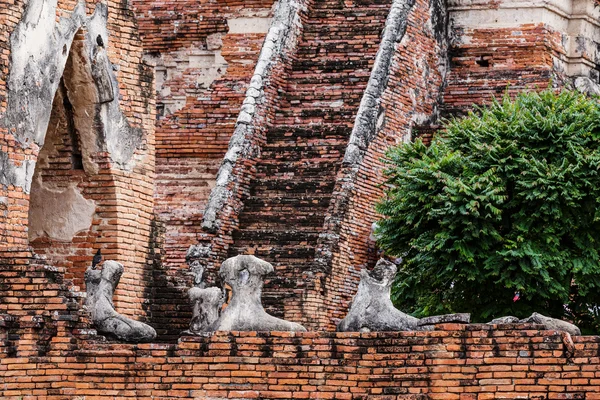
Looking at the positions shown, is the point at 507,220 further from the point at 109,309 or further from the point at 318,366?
the point at 318,366

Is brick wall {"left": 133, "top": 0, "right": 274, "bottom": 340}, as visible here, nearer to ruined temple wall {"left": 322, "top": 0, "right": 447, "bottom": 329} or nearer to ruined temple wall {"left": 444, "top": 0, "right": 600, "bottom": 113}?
ruined temple wall {"left": 322, "top": 0, "right": 447, "bottom": 329}

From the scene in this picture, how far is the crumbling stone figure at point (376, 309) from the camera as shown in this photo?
58.2 feet

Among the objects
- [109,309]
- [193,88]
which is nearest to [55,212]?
[109,309]

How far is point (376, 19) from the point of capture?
2944 cm

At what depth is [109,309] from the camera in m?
19.0

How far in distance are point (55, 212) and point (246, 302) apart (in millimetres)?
3973

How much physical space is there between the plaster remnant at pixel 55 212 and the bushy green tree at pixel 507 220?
499 cm

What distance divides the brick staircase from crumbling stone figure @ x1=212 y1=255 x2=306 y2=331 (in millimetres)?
6868

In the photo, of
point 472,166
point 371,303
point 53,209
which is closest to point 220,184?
point 472,166

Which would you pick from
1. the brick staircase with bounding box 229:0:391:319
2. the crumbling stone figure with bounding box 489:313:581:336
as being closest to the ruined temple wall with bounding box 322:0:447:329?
the brick staircase with bounding box 229:0:391:319

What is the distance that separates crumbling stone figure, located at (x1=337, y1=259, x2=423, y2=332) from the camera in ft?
58.2

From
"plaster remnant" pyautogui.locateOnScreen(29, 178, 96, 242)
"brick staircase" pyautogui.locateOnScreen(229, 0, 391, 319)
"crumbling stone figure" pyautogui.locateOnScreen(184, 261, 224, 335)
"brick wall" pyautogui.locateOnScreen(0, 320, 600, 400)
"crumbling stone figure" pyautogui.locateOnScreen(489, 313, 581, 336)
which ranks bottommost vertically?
"brick wall" pyautogui.locateOnScreen(0, 320, 600, 400)

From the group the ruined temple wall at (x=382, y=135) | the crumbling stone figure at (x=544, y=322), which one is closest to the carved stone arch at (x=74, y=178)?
the ruined temple wall at (x=382, y=135)

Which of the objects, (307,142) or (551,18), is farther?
(551,18)
